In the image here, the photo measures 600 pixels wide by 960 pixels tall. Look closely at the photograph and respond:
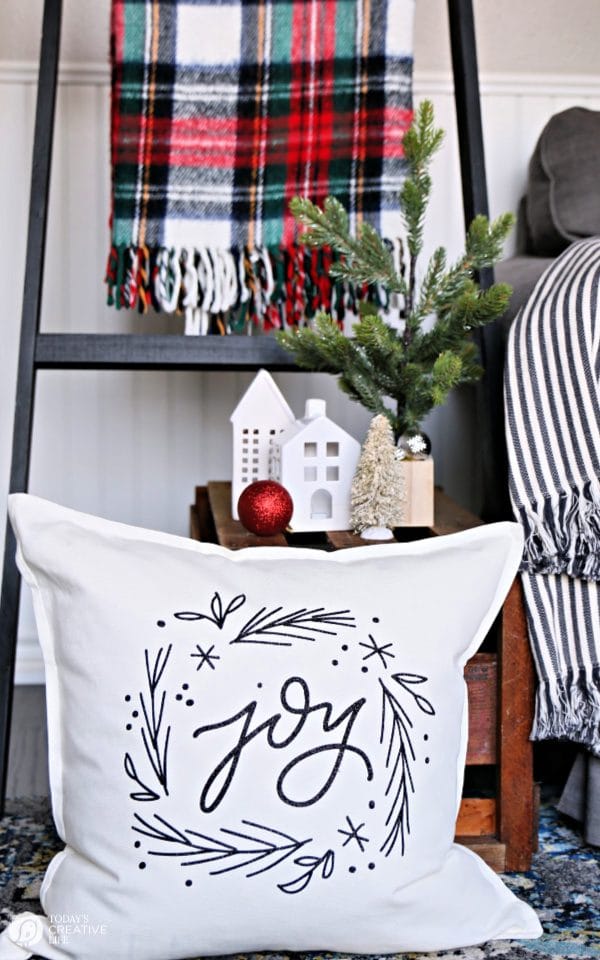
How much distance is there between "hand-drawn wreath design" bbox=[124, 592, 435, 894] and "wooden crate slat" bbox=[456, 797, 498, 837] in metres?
0.25

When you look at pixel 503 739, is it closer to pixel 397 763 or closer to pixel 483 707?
pixel 483 707

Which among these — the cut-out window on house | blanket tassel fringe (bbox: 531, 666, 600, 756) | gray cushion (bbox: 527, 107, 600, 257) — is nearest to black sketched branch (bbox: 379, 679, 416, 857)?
blanket tassel fringe (bbox: 531, 666, 600, 756)

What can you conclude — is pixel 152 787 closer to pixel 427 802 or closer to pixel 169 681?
pixel 169 681

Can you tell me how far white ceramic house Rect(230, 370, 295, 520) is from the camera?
1.26m

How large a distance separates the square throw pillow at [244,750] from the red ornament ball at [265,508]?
17 centimetres

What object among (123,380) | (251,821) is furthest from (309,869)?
(123,380)

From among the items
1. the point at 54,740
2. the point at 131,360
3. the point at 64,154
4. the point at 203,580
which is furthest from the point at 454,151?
the point at 54,740

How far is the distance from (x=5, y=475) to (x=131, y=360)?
0.61 meters

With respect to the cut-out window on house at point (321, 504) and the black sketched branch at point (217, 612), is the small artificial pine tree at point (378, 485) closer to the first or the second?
the cut-out window on house at point (321, 504)

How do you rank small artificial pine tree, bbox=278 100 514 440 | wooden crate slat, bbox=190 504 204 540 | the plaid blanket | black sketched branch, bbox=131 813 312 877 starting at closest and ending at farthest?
black sketched branch, bbox=131 813 312 877 < small artificial pine tree, bbox=278 100 514 440 < the plaid blanket < wooden crate slat, bbox=190 504 204 540

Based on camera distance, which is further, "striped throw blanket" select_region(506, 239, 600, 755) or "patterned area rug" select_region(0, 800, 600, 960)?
"striped throw blanket" select_region(506, 239, 600, 755)

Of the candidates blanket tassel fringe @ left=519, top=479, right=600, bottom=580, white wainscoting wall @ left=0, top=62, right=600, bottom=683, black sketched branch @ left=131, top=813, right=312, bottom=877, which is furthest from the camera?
white wainscoting wall @ left=0, top=62, right=600, bottom=683

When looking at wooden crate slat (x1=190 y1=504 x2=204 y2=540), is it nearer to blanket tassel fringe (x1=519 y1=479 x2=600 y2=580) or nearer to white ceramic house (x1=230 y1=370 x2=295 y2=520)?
white ceramic house (x1=230 y1=370 x2=295 y2=520)

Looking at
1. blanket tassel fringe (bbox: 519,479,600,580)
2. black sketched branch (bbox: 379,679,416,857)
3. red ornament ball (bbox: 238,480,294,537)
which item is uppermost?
red ornament ball (bbox: 238,480,294,537)
